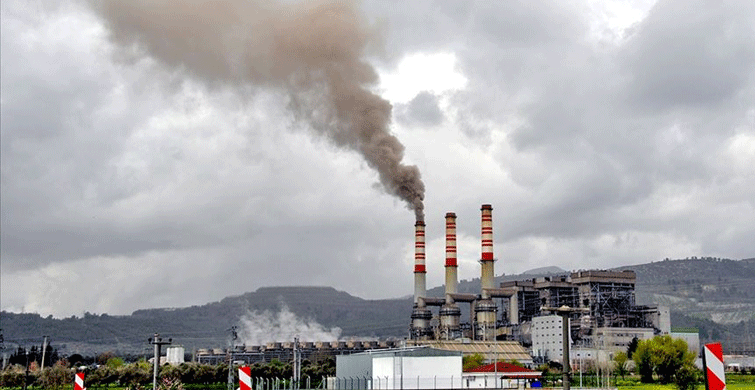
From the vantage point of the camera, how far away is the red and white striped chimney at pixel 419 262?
5777 inches

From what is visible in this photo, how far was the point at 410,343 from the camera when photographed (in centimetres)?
13988

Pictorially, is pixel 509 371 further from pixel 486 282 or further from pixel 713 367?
pixel 713 367

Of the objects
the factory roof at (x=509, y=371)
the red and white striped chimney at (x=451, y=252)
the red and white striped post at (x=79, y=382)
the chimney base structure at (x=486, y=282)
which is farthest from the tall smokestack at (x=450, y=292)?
the red and white striped post at (x=79, y=382)

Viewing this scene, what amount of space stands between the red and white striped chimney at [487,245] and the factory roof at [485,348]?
1234 centimetres

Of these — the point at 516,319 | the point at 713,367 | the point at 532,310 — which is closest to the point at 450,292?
the point at 516,319

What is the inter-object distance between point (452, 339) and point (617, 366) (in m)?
31.4

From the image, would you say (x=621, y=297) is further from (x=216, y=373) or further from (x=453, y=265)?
(x=216, y=373)

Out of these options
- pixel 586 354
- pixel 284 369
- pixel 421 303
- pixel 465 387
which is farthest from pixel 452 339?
pixel 465 387

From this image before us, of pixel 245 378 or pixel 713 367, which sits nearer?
pixel 713 367

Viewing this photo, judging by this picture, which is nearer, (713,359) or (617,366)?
(713,359)

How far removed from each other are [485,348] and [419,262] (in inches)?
790

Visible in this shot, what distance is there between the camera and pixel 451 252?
5871 inches

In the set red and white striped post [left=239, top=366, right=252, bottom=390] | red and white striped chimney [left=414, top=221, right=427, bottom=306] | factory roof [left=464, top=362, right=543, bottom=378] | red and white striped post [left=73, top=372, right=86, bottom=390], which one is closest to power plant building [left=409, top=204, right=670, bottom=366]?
red and white striped chimney [left=414, top=221, right=427, bottom=306]

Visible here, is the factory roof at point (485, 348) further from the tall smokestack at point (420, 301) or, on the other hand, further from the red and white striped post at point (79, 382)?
the red and white striped post at point (79, 382)
